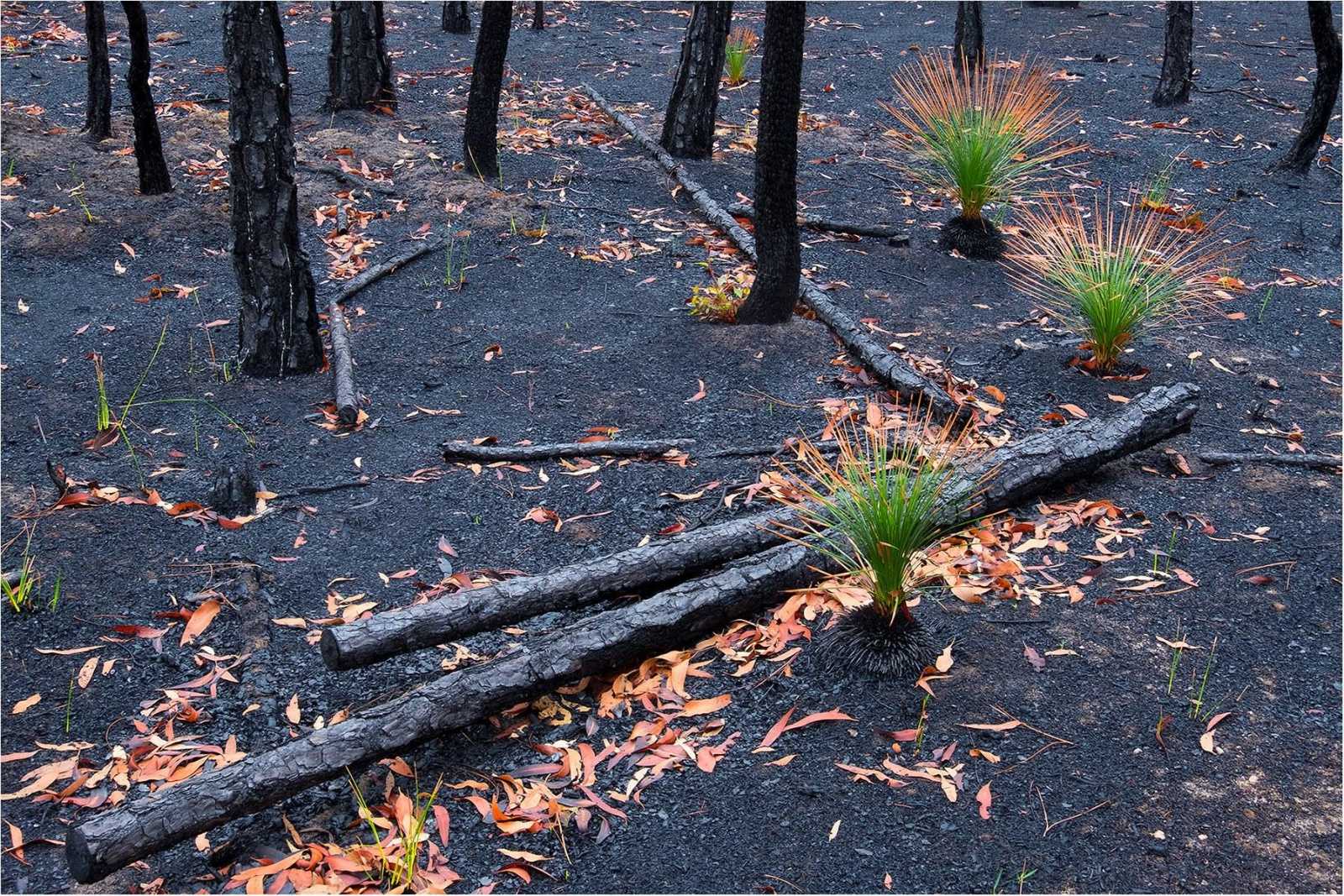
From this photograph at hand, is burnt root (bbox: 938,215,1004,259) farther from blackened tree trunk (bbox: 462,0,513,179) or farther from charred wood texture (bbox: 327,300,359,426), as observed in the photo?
charred wood texture (bbox: 327,300,359,426)

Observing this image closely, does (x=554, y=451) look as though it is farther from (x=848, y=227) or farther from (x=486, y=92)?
(x=486, y=92)

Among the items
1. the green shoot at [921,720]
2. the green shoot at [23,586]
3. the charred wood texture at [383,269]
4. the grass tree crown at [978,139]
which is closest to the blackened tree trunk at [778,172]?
the grass tree crown at [978,139]

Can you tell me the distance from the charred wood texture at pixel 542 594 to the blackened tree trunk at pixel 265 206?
8.18ft

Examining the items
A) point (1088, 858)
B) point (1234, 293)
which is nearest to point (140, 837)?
point (1088, 858)

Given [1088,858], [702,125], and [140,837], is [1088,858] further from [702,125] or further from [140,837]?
[702,125]

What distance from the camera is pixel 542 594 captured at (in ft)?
10.7

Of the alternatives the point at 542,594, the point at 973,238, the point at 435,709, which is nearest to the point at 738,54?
the point at 973,238

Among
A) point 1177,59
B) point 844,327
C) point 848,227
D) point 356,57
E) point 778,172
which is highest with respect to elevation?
point 1177,59

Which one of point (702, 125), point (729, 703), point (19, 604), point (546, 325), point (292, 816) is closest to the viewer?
point (292, 816)

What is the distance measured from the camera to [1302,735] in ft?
9.21

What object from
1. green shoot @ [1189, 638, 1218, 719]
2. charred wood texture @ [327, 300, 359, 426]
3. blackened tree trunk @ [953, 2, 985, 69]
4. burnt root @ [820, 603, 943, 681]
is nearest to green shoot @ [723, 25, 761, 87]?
blackened tree trunk @ [953, 2, 985, 69]

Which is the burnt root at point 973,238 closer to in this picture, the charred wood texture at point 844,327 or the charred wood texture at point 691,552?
the charred wood texture at point 844,327

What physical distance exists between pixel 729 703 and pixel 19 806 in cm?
193

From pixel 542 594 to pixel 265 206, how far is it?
2809 mm
